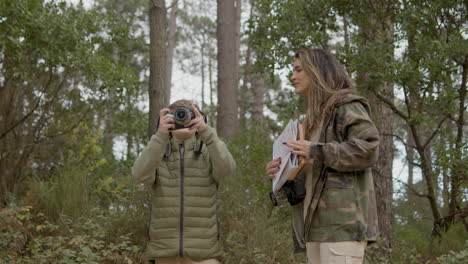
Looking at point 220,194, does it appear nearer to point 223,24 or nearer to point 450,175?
point 450,175

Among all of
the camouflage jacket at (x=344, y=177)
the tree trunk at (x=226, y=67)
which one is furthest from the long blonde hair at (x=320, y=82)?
the tree trunk at (x=226, y=67)

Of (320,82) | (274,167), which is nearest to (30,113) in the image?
(274,167)

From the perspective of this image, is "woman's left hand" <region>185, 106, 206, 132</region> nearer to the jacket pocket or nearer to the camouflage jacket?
the camouflage jacket

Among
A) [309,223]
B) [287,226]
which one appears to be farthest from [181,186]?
[287,226]

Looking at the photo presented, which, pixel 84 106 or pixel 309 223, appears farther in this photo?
Result: pixel 84 106

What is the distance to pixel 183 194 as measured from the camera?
385 centimetres

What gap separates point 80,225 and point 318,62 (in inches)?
146

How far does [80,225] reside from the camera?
5.70 meters

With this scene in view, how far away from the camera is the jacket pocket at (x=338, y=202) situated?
271 cm

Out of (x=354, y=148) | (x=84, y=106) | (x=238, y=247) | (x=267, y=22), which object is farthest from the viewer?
(x=84, y=106)

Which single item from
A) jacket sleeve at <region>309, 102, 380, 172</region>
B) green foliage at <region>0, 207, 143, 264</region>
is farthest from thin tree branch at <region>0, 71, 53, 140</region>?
jacket sleeve at <region>309, 102, 380, 172</region>

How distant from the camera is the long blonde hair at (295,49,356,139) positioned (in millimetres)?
2936

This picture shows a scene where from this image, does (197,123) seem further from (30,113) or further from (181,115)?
(30,113)

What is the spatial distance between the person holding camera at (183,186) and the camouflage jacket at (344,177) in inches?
44.8
